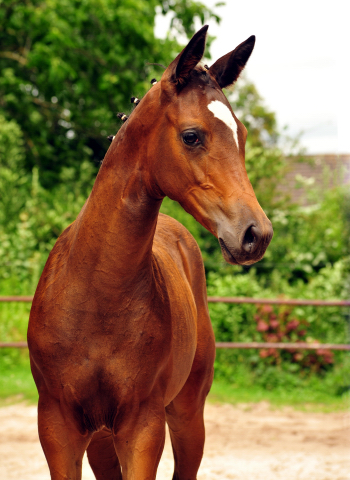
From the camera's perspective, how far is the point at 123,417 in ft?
6.59

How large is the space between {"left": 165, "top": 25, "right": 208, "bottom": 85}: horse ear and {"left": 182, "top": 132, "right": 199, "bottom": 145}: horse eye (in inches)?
8.0

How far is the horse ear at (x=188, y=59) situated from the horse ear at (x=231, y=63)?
166mm

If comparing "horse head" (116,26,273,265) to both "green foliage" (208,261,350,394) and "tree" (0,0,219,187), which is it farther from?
"tree" (0,0,219,187)

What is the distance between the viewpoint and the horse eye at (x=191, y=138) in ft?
5.69

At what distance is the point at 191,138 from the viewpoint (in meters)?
1.74

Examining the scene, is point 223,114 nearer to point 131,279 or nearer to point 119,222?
point 119,222

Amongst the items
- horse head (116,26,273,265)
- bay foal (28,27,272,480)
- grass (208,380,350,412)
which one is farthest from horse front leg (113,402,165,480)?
grass (208,380,350,412)

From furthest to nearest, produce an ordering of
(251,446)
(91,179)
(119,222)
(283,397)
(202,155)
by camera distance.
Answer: (91,179) → (283,397) → (251,446) → (119,222) → (202,155)

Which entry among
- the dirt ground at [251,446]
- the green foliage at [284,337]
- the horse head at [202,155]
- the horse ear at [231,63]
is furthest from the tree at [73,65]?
the horse head at [202,155]

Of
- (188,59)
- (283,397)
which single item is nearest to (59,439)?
(188,59)

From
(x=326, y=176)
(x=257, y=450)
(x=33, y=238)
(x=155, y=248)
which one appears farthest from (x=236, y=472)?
(x=326, y=176)

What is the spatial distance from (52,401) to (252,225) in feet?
3.64

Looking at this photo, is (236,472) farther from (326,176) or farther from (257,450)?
(326,176)

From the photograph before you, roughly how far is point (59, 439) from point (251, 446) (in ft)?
11.1
